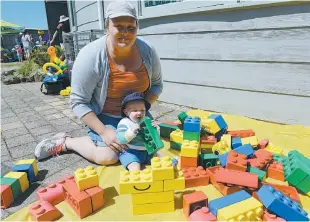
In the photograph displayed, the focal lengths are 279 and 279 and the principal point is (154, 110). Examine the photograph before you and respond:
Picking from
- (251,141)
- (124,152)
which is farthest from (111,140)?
(251,141)

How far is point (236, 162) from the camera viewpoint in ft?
5.13

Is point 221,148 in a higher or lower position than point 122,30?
lower

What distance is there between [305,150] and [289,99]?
66cm

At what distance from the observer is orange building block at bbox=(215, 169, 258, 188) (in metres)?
1.39

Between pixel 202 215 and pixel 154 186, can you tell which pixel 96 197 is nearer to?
pixel 154 186

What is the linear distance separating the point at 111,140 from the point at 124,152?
0.39 ft

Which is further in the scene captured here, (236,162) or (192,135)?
(192,135)

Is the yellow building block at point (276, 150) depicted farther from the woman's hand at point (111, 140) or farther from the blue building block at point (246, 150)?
the woman's hand at point (111, 140)

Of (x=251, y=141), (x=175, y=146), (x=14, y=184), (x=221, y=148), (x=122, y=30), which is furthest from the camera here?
(x=175, y=146)

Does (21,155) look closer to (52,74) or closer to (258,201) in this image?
(258,201)

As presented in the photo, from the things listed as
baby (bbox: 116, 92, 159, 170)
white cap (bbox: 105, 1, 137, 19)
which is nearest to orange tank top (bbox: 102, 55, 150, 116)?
baby (bbox: 116, 92, 159, 170)

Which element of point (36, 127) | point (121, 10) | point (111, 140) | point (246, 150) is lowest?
point (36, 127)

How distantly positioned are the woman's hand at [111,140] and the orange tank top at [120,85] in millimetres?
188

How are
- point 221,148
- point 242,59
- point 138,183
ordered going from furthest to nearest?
point 242,59, point 221,148, point 138,183
